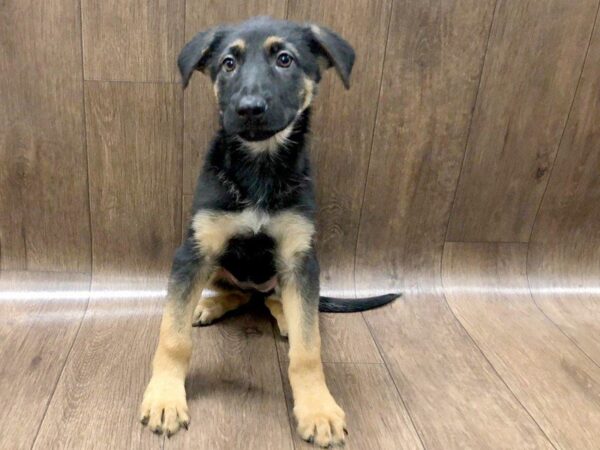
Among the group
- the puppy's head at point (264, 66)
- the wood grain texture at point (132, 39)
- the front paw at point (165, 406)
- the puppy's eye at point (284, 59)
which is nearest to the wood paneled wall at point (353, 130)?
the wood grain texture at point (132, 39)

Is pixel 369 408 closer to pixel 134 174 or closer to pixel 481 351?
pixel 481 351

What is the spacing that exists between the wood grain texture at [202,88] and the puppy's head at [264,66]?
0.90ft

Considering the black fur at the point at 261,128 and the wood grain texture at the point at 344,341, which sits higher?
the black fur at the point at 261,128

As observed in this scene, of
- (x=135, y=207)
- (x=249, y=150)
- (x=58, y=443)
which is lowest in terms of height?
(x=58, y=443)

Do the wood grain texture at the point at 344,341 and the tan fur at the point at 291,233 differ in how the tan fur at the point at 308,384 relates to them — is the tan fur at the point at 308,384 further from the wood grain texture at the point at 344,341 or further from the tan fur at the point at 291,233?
the wood grain texture at the point at 344,341

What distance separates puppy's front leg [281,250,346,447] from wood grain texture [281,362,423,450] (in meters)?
0.05

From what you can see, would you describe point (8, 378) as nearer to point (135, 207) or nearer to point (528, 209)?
point (135, 207)

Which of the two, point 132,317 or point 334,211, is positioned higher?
point 334,211

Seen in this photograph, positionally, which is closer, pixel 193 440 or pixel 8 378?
pixel 193 440

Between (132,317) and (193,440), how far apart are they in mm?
711

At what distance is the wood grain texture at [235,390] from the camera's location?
142 cm

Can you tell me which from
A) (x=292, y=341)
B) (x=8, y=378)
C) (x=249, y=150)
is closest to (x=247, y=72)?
(x=249, y=150)

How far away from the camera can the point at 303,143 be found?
171 cm

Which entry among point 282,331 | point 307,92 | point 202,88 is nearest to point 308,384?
point 282,331
